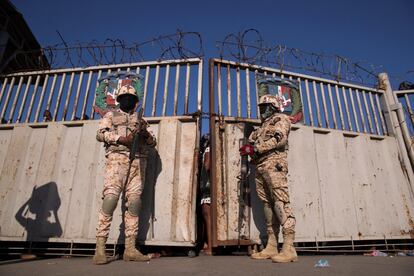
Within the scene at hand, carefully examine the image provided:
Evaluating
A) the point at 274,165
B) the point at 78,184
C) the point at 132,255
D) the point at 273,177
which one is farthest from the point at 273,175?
A: the point at 78,184

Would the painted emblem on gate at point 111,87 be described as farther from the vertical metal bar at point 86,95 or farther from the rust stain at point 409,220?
the rust stain at point 409,220

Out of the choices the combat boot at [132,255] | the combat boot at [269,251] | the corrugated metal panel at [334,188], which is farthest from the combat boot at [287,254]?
the combat boot at [132,255]

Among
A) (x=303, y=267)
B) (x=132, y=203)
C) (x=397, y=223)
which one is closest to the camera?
(x=303, y=267)

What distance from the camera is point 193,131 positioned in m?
4.62

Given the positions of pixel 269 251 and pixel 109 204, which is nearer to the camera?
pixel 109 204

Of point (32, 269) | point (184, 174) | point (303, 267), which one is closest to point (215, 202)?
point (184, 174)

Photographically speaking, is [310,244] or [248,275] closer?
[248,275]

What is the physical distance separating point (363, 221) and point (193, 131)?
11.3 feet

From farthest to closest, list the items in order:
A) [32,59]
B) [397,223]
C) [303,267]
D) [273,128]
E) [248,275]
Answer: [32,59] → [397,223] → [273,128] → [303,267] → [248,275]

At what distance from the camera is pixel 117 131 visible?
379 centimetres

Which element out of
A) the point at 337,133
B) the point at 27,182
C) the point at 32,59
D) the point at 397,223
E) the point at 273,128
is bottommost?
the point at 397,223

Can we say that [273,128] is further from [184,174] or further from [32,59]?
[32,59]

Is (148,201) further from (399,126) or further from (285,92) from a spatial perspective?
(399,126)

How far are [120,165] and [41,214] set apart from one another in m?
2.13
